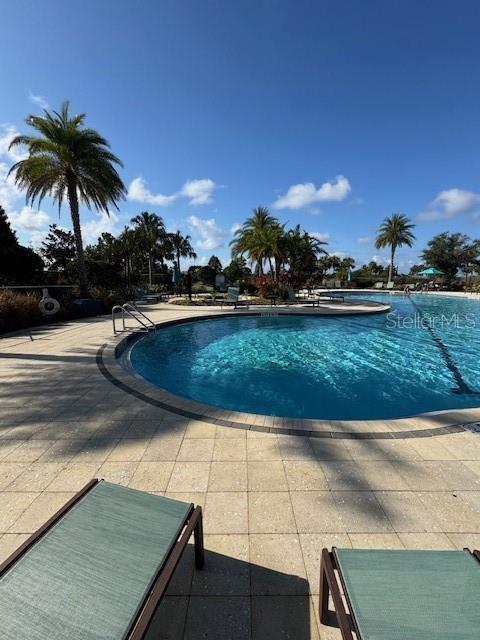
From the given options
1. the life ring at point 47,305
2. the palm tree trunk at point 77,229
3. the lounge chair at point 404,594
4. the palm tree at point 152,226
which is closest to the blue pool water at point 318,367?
the lounge chair at point 404,594

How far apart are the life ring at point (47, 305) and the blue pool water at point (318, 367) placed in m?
4.77

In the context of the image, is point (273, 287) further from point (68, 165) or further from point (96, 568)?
point (96, 568)

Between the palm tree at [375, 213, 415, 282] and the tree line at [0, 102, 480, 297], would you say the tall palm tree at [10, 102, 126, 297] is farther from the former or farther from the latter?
Answer: the palm tree at [375, 213, 415, 282]

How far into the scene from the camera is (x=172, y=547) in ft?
5.73

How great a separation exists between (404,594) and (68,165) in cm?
1823

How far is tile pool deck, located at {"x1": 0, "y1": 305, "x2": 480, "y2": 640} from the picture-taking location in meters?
1.91

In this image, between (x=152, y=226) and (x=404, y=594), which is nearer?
(x=404, y=594)

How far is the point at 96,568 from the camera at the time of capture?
1594 mm

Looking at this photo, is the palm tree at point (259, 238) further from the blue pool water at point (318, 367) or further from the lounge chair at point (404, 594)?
the lounge chair at point (404, 594)

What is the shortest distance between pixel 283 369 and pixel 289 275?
56.2 ft

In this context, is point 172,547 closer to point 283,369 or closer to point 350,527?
point 350,527

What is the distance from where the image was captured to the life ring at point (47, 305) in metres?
12.5


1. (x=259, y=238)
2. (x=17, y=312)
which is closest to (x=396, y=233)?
(x=259, y=238)

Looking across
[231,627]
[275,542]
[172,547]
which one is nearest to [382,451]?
[275,542]
